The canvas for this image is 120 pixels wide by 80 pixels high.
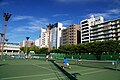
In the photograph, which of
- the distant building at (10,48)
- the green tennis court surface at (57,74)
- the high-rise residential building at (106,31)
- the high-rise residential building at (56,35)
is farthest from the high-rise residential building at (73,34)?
the green tennis court surface at (57,74)

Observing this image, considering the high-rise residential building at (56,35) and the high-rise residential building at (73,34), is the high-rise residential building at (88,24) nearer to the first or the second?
the high-rise residential building at (73,34)

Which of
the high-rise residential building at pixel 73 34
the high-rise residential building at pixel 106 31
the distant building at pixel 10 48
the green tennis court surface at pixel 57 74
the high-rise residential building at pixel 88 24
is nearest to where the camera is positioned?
the green tennis court surface at pixel 57 74

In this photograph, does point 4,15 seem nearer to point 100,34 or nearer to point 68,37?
point 100,34

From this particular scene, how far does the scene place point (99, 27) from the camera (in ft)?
382

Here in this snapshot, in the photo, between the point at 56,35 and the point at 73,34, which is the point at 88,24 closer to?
the point at 73,34

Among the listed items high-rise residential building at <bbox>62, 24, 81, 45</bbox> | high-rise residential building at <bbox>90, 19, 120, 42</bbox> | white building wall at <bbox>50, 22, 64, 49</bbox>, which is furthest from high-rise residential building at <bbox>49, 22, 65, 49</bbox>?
high-rise residential building at <bbox>90, 19, 120, 42</bbox>

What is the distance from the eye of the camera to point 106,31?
111 metres

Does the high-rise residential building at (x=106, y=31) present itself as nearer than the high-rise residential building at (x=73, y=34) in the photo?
Yes

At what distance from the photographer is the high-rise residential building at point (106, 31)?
103750 millimetres

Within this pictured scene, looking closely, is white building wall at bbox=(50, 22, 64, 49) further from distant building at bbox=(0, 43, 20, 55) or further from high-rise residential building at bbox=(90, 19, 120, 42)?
high-rise residential building at bbox=(90, 19, 120, 42)

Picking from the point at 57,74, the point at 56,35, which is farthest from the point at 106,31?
the point at 57,74

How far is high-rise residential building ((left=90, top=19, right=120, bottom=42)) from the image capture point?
340 feet

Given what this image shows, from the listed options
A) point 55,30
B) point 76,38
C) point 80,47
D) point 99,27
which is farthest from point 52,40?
point 80,47

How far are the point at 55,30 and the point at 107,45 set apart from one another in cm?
11271
